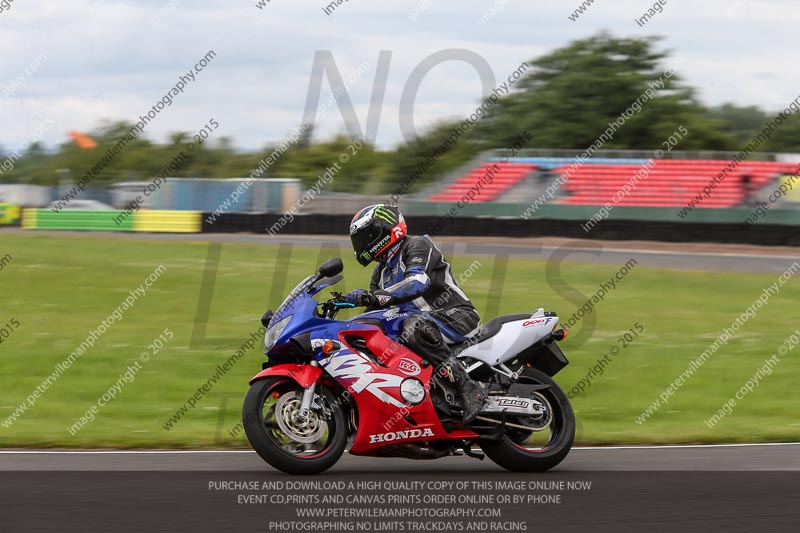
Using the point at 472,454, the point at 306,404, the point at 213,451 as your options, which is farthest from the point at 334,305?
the point at 213,451

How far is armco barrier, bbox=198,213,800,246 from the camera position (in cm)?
2727

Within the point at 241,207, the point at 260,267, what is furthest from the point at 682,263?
the point at 241,207

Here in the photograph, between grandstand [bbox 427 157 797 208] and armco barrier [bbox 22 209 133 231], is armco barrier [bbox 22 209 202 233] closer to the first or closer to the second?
armco barrier [bbox 22 209 133 231]

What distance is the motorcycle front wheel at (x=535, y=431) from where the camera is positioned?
6793 millimetres

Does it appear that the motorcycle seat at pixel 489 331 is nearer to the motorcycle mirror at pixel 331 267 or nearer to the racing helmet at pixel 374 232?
the racing helmet at pixel 374 232

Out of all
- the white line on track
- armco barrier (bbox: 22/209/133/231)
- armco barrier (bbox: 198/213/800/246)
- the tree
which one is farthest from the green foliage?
the white line on track

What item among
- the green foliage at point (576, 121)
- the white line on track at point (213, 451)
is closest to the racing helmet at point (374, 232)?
the white line on track at point (213, 451)

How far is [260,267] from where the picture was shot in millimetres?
22688

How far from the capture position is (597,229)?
29.4m

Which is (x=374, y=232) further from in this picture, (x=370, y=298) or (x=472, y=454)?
(x=472, y=454)

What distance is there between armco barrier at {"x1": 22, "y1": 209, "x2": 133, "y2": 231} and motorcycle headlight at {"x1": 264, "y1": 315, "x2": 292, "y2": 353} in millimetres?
32503

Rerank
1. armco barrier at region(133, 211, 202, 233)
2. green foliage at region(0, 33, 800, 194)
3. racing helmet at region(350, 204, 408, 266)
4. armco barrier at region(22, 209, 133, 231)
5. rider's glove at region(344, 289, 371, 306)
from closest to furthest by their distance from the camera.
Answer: rider's glove at region(344, 289, 371, 306) < racing helmet at region(350, 204, 408, 266) < armco barrier at region(133, 211, 202, 233) < armco barrier at region(22, 209, 133, 231) < green foliage at region(0, 33, 800, 194)

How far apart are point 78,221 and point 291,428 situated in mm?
34225

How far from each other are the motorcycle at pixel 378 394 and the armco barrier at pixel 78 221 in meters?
32.5
